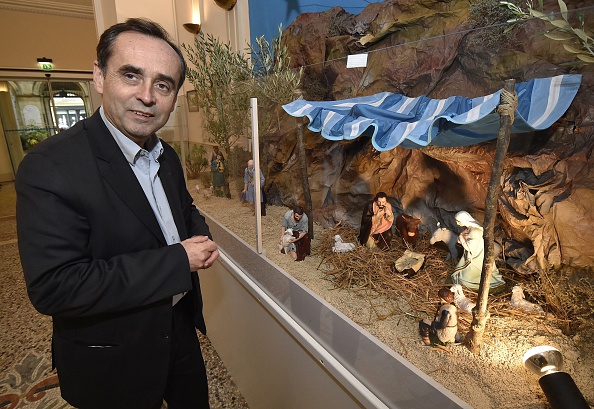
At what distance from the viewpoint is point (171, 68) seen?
1.13m

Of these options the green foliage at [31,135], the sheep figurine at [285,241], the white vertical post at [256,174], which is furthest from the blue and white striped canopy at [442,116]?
the green foliage at [31,135]

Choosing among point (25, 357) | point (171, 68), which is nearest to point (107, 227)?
point (171, 68)

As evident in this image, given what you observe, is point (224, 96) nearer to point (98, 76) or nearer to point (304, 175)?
point (304, 175)

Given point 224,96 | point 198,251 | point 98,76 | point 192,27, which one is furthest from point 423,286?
point 192,27

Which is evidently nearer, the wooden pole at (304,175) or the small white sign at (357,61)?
the small white sign at (357,61)

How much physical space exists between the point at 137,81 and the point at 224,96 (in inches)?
72.1

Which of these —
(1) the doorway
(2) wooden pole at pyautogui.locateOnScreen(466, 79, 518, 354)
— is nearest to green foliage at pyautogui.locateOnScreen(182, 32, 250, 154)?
(2) wooden pole at pyautogui.locateOnScreen(466, 79, 518, 354)

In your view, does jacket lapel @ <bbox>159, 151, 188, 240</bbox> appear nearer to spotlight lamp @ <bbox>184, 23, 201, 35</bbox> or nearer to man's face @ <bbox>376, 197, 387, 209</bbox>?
man's face @ <bbox>376, 197, 387, 209</bbox>

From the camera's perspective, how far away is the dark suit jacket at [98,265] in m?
0.94

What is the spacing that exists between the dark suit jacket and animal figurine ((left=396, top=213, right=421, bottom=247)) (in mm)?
1327

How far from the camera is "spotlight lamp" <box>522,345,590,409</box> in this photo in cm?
87

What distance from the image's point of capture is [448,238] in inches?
72.7

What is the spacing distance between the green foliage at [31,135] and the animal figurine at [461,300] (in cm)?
1108

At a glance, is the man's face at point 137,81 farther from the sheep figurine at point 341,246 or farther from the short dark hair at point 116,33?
the sheep figurine at point 341,246
